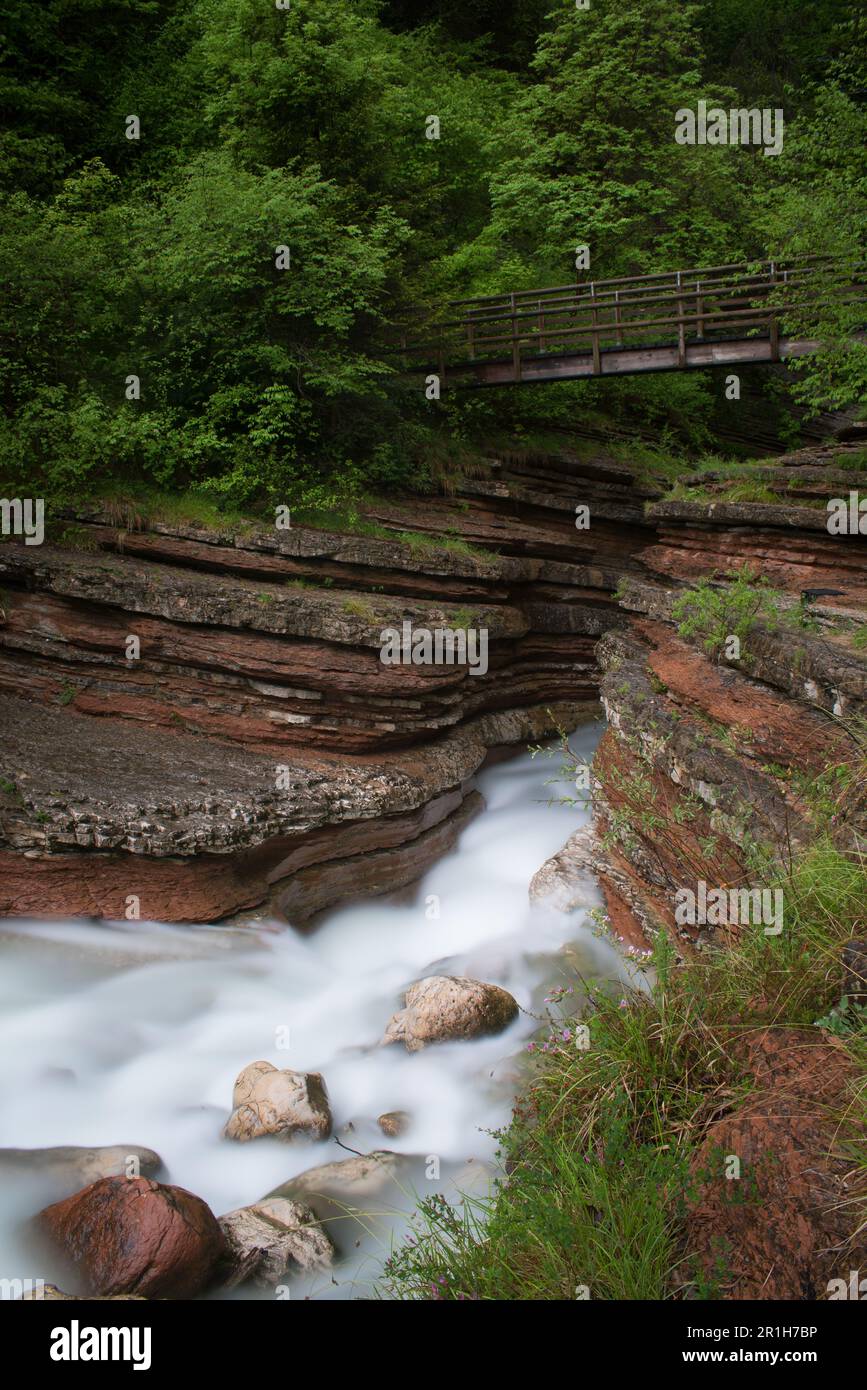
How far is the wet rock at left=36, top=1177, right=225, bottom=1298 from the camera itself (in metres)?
5.95

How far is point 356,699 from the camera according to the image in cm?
1220

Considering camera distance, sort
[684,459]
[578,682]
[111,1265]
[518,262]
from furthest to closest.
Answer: [684,459] < [518,262] < [578,682] < [111,1265]

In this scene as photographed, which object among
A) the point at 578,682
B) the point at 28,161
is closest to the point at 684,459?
the point at 578,682

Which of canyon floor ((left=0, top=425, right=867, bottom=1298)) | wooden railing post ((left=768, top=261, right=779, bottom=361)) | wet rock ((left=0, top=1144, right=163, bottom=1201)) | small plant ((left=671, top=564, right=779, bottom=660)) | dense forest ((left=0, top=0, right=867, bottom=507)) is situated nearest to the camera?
wet rock ((left=0, top=1144, right=163, bottom=1201))

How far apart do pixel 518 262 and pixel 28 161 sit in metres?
9.66

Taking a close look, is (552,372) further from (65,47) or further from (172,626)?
(65,47)

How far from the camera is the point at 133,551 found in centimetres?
1266

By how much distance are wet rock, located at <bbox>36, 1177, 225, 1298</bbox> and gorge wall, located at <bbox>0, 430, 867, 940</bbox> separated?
387cm

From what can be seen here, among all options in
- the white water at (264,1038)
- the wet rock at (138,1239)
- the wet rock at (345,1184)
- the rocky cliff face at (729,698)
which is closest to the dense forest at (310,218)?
the rocky cliff face at (729,698)

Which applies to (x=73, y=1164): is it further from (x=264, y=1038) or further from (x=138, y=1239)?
(x=264, y=1038)

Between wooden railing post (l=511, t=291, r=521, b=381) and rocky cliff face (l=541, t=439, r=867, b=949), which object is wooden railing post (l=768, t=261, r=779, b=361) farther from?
wooden railing post (l=511, t=291, r=521, b=381)

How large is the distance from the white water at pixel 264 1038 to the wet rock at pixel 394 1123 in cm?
7

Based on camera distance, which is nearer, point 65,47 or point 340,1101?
point 340,1101

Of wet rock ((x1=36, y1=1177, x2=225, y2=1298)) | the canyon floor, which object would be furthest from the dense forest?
wet rock ((x1=36, y1=1177, x2=225, y2=1298))
